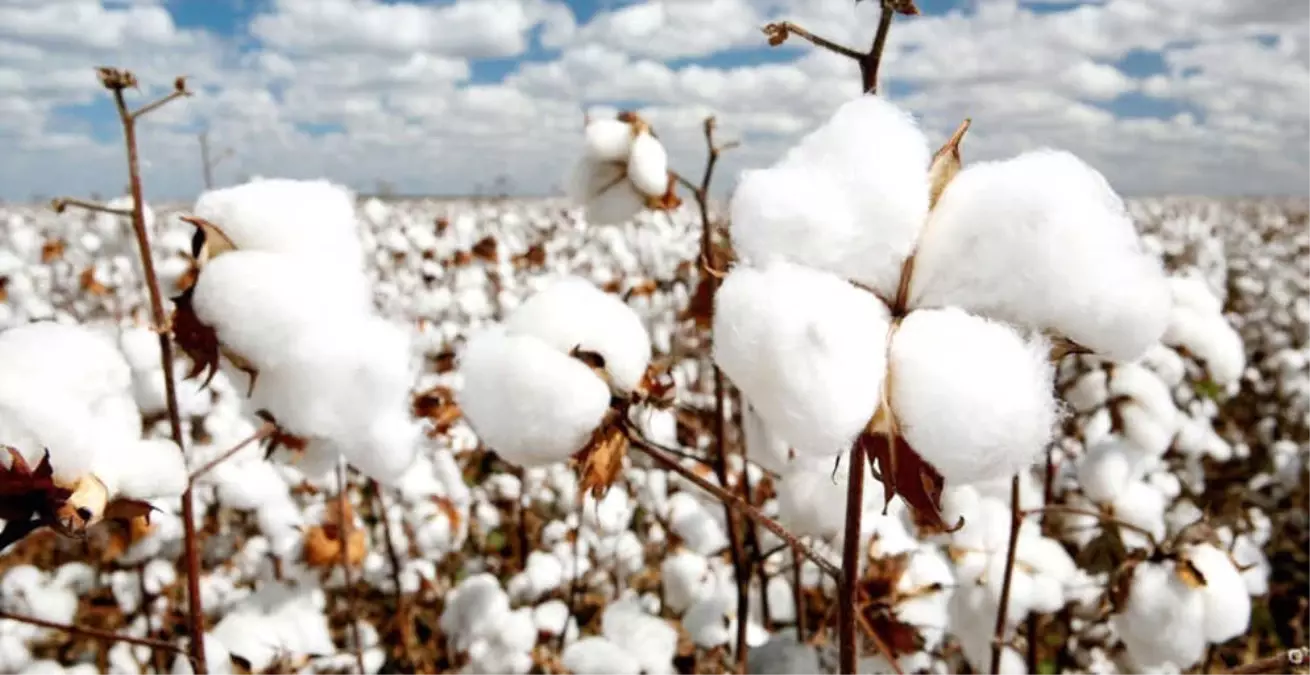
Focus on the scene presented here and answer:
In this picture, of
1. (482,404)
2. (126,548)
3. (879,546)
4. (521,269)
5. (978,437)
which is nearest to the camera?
(978,437)

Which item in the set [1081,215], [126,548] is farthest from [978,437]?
[126,548]

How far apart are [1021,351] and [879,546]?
121 cm

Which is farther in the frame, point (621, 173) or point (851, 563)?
point (621, 173)

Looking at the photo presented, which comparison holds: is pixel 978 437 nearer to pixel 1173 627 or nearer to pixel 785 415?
pixel 785 415

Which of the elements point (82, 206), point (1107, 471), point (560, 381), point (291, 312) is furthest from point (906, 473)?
point (1107, 471)

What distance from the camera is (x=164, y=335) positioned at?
4.01ft

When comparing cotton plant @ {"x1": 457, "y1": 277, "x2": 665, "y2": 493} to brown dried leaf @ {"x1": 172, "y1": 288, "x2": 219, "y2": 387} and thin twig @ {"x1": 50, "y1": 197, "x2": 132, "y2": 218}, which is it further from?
thin twig @ {"x1": 50, "y1": 197, "x2": 132, "y2": 218}

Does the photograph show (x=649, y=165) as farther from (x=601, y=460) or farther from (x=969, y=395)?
(x=969, y=395)

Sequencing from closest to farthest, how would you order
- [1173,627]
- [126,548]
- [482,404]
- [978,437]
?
[978,437], [482,404], [1173,627], [126,548]

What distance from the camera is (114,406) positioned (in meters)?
1.13

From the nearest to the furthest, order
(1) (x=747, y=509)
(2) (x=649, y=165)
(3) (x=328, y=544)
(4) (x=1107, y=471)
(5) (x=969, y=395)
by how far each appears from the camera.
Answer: (5) (x=969, y=395) < (1) (x=747, y=509) < (2) (x=649, y=165) < (4) (x=1107, y=471) < (3) (x=328, y=544)

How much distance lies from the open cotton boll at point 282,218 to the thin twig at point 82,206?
0.31 ft

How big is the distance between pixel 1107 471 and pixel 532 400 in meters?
1.64

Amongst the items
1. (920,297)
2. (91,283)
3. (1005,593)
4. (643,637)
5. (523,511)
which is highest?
(920,297)
